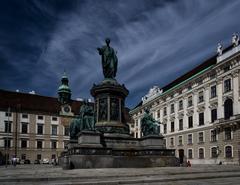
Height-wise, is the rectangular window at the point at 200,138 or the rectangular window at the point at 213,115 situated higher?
the rectangular window at the point at 213,115

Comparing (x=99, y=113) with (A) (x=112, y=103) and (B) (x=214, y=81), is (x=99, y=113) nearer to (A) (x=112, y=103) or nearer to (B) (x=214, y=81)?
(A) (x=112, y=103)

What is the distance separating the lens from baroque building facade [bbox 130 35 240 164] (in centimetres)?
4109

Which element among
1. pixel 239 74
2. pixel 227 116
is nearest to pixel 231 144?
pixel 227 116

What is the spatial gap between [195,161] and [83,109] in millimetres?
30855

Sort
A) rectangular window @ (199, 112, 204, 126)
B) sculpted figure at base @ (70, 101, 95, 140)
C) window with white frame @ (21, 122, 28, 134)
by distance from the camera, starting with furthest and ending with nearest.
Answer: window with white frame @ (21, 122, 28, 134) < rectangular window @ (199, 112, 204, 126) < sculpted figure at base @ (70, 101, 95, 140)

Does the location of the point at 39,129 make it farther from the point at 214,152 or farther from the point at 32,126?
the point at 214,152

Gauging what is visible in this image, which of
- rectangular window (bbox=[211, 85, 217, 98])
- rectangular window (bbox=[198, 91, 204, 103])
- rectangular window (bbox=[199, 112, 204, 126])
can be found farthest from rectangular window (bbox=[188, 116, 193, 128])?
rectangular window (bbox=[211, 85, 217, 98])

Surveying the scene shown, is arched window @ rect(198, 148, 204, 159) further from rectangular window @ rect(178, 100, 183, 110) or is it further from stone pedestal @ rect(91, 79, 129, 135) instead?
stone pedestal @ rect(91, 79, 129, 135)

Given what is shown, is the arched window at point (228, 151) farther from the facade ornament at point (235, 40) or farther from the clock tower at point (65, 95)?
the clock tower at point (65, 95)

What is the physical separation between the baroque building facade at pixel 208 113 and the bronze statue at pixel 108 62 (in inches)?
838

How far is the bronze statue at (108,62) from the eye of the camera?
1024 inches

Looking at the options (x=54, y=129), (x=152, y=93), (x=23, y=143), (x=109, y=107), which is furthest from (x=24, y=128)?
(x=109, y=107)

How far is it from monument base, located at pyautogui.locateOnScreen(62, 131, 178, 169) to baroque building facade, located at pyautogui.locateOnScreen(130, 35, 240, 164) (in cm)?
2024

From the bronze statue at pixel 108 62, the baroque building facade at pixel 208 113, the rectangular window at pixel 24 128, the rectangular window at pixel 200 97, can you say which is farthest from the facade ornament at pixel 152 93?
the bronze statue at pixel 108 62
